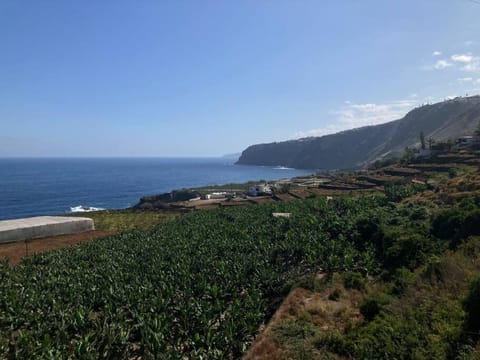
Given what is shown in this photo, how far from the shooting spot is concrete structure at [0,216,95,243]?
42406mm

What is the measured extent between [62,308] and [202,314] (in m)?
7.74

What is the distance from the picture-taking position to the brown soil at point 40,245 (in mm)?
36206

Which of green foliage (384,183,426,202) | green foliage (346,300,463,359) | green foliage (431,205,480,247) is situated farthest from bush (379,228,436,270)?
green foliage (384,183,426,202)

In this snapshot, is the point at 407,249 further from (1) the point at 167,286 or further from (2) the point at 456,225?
(1) the point at 167,286

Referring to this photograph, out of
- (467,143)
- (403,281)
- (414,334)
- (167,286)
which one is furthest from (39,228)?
(467,143)

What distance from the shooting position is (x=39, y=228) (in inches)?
1754

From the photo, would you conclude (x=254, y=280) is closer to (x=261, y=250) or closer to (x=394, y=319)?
(x=261, y=250)

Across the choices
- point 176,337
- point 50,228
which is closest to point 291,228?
point 176,337

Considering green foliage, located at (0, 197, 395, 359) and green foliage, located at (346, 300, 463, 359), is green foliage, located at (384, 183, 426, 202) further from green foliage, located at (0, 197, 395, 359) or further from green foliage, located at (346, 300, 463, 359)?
green foliage, located at (346, 300, 463, 359)

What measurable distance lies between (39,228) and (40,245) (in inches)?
198

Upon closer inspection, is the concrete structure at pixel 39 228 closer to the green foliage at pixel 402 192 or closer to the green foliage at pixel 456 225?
the green foliage at pixel 402 192

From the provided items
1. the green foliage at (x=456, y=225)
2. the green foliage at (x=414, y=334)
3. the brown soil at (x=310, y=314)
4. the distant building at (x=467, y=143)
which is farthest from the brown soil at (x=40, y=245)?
the distant building at (x=467, y=143)

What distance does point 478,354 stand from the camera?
10234 millimetres

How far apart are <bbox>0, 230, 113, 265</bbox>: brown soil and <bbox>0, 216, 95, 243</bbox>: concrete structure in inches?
49.6
